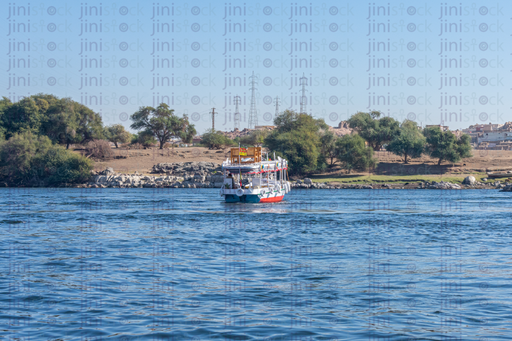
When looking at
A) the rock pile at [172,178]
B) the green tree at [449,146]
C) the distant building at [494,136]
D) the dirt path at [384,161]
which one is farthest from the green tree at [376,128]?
the distant building at [494,136]

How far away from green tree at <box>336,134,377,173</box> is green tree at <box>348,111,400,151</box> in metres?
21.4

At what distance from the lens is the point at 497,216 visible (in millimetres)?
39250

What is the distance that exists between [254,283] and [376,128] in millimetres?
122199

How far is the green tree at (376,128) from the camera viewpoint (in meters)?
130

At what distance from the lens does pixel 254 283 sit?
15.7m

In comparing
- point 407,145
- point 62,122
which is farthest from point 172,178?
point 407,145

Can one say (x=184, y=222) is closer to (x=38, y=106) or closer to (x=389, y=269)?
(x=389, y=269)

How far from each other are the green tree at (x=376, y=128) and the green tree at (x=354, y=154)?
21.4 m

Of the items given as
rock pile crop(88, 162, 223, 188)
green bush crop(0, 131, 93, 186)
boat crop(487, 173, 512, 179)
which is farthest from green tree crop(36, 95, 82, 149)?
boat crop(487, 173, 512, 179)

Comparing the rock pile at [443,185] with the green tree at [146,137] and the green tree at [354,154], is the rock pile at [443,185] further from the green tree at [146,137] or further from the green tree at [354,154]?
the green tree at [146,137]

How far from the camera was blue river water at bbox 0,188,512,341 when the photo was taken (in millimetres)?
11391

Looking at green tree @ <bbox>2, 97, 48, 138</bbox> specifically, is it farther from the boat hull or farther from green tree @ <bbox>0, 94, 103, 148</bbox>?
the boat hull

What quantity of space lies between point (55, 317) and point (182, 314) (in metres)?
3.01

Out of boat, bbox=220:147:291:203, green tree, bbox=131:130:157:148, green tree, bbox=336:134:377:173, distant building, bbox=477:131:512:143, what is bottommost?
boat, bbox=220:147:291:203
